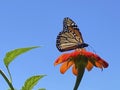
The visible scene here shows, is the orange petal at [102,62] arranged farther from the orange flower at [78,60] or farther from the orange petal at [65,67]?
the orange petal at [65,67]

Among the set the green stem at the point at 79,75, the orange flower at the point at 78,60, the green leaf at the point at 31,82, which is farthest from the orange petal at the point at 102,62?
the green leaf at the point at 31,82

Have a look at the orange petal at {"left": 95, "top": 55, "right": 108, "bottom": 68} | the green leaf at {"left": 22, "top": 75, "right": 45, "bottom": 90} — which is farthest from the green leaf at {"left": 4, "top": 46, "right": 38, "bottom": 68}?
the orange petal at {"left": 95, "top": 55, "right": 108, "bottom": 68}

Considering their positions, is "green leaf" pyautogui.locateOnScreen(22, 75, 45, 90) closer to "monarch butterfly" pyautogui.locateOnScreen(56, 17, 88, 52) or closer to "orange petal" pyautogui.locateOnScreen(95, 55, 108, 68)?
"monarch butterfly" pyautogui.locateOnScreen(56, 17, 88, 52)

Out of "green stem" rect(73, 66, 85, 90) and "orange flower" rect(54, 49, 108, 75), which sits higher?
"orange flower" rect(54, 49, 108, 75)

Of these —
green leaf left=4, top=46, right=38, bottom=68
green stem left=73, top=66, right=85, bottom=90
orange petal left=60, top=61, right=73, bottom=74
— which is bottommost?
green stem left=73, top=66, right=85, bottom=90

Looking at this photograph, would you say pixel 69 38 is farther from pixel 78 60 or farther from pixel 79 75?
pixel 79 75

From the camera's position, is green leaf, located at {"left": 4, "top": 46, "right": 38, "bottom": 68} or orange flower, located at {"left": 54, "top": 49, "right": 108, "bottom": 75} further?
orange flower, located at {"left": 54, "top": 49, "right": 108, "bottom": 75}

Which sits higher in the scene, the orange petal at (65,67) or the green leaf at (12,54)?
the green leaf at (12,54)
